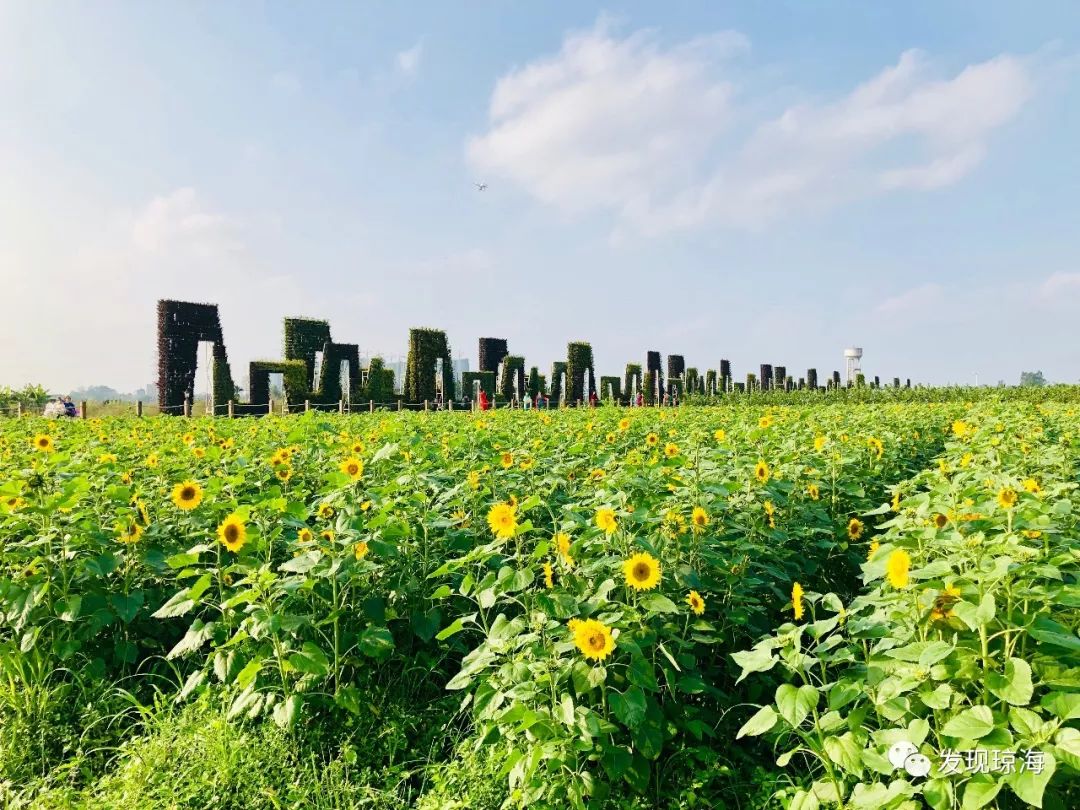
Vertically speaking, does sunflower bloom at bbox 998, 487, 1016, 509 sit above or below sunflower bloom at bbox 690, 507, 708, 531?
above

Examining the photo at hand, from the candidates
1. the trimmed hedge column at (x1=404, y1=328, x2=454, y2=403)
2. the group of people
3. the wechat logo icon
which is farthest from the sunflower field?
the trimmed hedge column at (x1=404, y1=328, x2=454, y2=403)

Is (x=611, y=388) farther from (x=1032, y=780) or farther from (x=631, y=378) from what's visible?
(x=1032, y=780)

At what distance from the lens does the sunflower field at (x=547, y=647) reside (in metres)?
2.16

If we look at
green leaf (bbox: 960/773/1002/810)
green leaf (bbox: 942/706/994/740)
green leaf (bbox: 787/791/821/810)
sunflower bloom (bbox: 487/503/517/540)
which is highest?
sunflower bloom (bbox: 487/503/517/540)

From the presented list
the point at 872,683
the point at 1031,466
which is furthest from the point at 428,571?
the point at 1031,466

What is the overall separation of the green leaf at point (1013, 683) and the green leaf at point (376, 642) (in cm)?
216

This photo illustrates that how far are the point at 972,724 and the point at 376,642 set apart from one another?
7.13ft

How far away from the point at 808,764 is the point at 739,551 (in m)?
0.97

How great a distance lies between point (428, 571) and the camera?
3652 mm

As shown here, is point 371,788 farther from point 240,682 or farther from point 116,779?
point 116,779

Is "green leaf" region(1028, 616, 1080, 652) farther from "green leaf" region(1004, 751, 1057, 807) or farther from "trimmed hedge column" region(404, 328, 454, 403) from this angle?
"trimmed hedge column" region(404, 328, 454, 403)

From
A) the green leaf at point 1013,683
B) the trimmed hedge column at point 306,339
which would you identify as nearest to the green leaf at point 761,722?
the green leaf at point 1013,683

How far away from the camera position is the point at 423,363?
27.9 metres

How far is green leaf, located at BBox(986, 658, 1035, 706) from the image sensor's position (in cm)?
191
